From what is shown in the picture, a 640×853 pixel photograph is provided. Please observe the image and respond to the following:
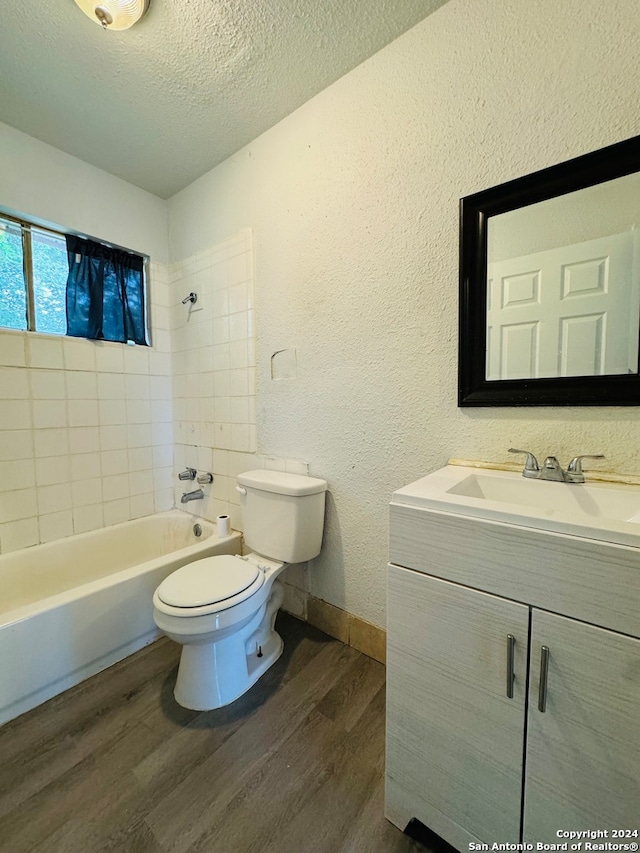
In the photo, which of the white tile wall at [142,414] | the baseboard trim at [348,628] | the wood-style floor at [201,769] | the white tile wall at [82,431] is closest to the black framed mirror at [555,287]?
the white tile wall at [142,414]

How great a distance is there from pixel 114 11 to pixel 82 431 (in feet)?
5.85

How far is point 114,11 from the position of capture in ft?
3.71

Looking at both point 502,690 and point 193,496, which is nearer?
point 502,690

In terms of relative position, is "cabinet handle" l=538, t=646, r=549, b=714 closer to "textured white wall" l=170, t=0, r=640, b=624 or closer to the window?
"textured white wall" l=170, t=0, r=640, b=624

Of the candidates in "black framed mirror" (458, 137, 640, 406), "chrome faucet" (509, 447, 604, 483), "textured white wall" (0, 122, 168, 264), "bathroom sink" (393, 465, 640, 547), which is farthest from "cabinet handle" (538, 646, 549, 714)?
"textured white wall" (0, 122, 168, 264)

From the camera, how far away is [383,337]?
4.43 feet

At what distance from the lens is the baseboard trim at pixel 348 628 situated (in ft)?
4.79

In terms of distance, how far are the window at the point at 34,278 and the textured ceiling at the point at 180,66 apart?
0.48m

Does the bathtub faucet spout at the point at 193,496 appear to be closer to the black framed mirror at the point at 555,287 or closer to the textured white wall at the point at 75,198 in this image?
the textured white wall at the point at 75,198

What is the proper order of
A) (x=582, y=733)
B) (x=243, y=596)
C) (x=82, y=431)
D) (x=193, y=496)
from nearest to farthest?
(x=582, y=733)
(x=243, y=596)
(x=82, y=431)
(x=193, y=496)

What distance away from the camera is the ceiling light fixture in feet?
3.64

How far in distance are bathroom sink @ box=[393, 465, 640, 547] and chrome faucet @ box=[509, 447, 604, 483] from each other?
2 cm

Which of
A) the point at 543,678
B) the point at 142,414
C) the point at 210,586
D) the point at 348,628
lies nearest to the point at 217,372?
the point at 142,414

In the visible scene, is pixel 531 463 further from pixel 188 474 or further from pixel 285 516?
pixel 188 474
